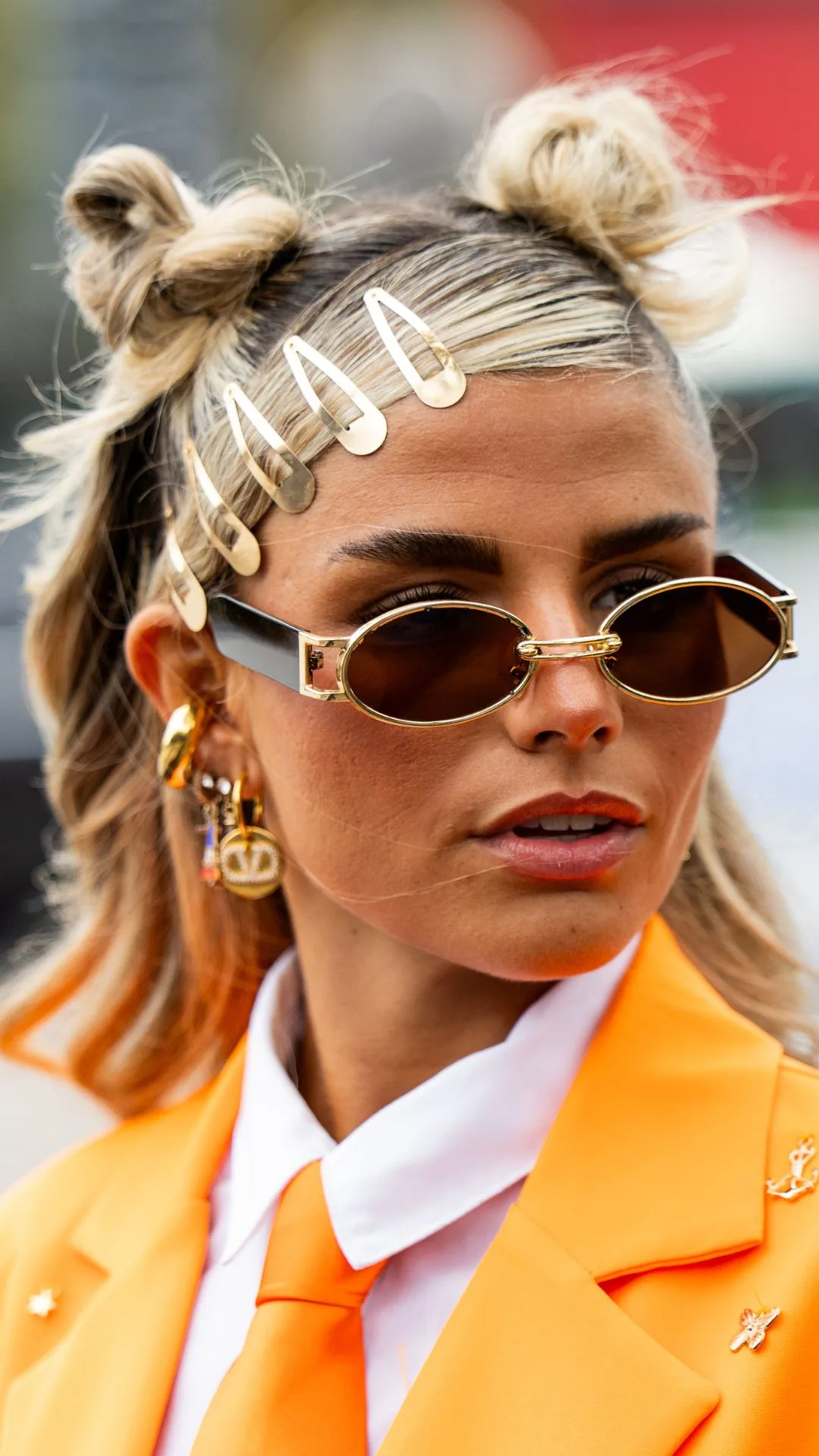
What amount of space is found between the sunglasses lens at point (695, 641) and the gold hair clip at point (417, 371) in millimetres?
341

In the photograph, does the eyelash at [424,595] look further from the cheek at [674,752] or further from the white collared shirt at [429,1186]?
the white collared shirt at [429,1186]

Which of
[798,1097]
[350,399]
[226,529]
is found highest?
[350,399]

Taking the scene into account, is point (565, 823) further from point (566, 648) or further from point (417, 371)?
point (417, 371)

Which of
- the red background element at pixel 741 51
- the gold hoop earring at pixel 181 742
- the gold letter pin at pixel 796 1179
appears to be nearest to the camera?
the gold letter pin at pixel 796 1179

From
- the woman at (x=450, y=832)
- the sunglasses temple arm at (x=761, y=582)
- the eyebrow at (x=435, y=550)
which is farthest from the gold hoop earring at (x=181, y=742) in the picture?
the sunglasses temple arm at (x=761, y=582)

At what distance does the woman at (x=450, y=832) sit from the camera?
169 centimetres

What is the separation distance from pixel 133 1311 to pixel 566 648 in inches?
44.5

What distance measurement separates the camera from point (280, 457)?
6.24 ft

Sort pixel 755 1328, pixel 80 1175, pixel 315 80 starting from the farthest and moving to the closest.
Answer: pixel 315 80 → pixel 80 1175 → pixel 755 1328

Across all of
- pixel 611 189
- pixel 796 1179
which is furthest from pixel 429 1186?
pixel 611 189

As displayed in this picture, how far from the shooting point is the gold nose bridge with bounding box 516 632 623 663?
1.69 metres

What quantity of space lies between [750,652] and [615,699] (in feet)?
0.72

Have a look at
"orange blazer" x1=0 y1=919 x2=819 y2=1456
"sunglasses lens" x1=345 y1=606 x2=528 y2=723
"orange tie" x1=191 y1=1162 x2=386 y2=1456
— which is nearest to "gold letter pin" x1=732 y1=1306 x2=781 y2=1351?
"orange blazer" x1=0 y1=919 x2=819 y2=1456

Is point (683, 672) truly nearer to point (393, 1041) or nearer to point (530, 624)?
point (530, 624)
